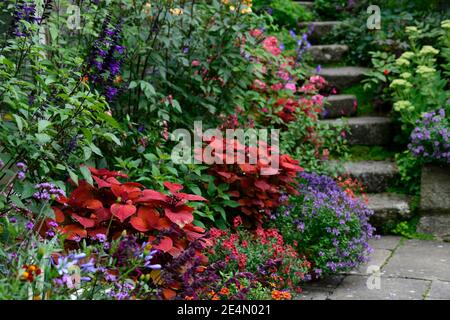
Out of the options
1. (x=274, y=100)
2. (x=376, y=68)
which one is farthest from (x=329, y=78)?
(x=274, y=100)

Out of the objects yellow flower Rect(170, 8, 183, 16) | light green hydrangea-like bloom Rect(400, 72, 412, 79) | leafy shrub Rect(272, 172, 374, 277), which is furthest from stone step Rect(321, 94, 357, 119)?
yellow flower Rect(170, 8, 183, 16)

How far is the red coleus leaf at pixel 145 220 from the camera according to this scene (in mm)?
3432

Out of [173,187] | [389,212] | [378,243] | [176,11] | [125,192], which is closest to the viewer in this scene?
[125,192]

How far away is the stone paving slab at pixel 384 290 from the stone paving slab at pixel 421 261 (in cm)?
12

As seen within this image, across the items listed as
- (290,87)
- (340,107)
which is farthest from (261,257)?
(340,107)

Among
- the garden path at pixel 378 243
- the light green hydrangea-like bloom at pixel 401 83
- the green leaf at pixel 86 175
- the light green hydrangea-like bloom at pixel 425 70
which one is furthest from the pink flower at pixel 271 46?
the green leaf at pixel 86 175

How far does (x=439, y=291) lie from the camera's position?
Answer: 4.04 meters

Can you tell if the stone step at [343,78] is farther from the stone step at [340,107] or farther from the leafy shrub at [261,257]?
the leafy shrub at [261,257]

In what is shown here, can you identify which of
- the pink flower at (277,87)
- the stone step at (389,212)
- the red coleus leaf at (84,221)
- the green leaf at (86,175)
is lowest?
the stone step at (389,212)

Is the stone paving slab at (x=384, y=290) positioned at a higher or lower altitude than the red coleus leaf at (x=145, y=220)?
lower

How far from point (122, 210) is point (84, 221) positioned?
21cm

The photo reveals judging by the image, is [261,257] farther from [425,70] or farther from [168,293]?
[425,70]
